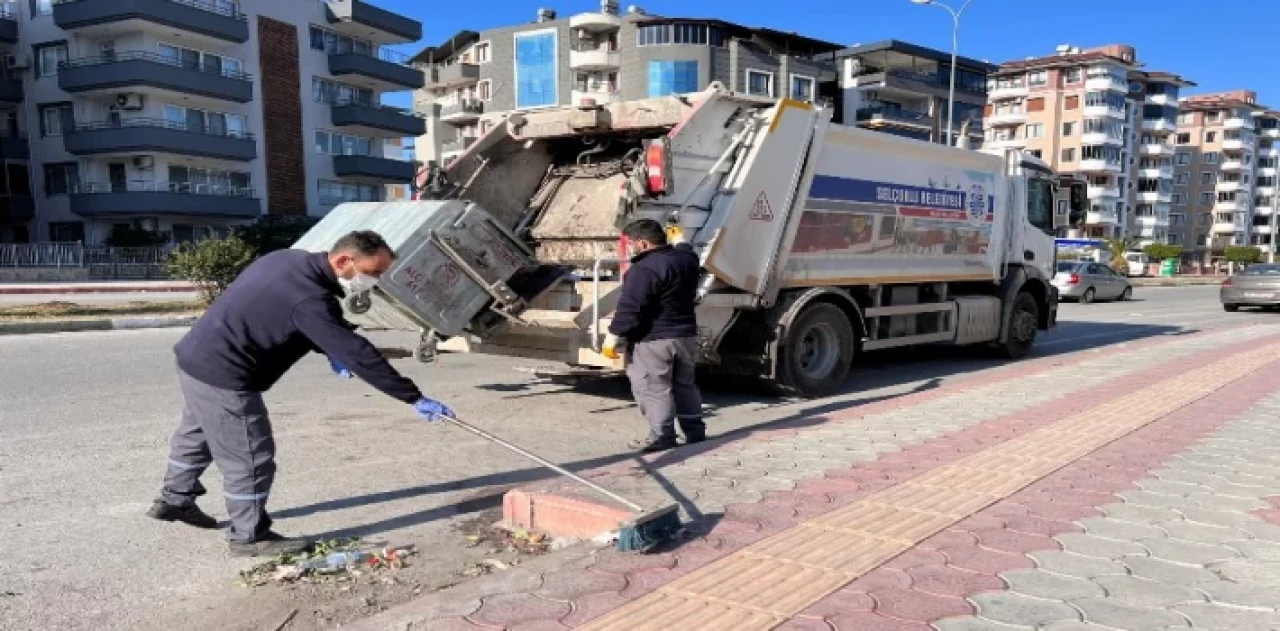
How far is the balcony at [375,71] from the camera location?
4406 cm

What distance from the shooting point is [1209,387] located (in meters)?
7.93

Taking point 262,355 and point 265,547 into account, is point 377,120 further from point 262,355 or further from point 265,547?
point 265,547

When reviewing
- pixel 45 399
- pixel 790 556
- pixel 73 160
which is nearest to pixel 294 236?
pixel 73 160

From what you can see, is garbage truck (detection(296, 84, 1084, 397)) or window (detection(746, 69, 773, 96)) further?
window (detection(746, 69, 773, 96))

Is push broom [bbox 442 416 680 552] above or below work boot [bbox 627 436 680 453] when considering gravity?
above

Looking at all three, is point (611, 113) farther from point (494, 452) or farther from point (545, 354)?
point (494, 452)

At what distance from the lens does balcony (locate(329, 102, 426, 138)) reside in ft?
145

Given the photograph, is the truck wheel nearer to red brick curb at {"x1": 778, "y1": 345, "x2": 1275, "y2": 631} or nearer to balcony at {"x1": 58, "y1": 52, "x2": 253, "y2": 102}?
red brick curb at {"x1": 778, "y1": 345, "x2": 1275, "y2": 631}

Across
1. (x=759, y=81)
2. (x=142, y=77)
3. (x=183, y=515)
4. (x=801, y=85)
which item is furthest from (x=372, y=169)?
(x=183, y=515)

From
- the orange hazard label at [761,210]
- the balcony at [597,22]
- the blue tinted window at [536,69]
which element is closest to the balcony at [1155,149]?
the balcony at [597,22]

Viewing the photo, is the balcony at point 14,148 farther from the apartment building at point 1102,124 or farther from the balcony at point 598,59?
the apartment building at point 1102,124

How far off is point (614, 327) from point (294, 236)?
3526cm

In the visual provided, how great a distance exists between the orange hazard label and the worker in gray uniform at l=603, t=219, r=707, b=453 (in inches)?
63.6

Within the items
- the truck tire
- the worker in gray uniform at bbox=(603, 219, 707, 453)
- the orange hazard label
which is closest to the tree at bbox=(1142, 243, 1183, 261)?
the truck tire
